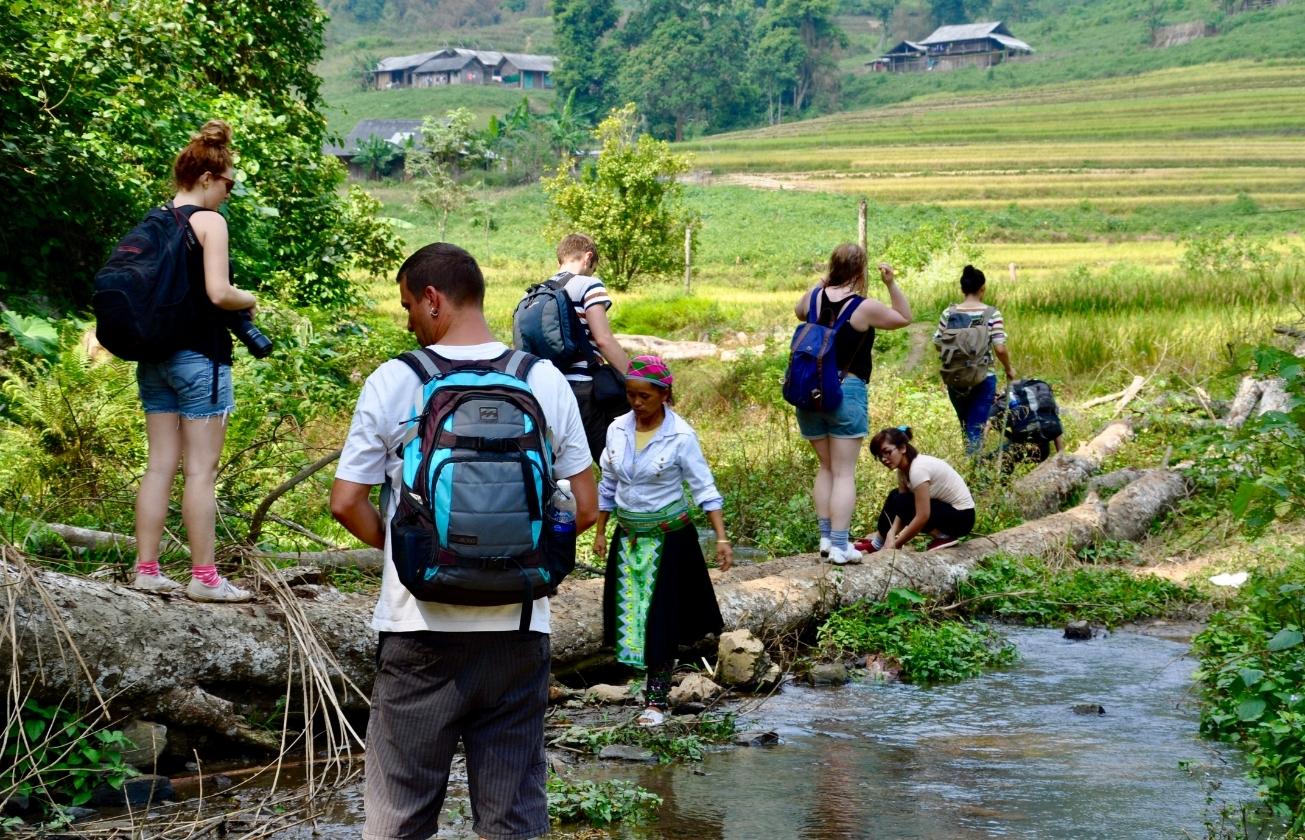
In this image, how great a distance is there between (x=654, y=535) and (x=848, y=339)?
2310 mm

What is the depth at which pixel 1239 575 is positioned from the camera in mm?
9367

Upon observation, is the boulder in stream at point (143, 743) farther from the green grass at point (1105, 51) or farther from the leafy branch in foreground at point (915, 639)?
the green grass at point (1105, 51)

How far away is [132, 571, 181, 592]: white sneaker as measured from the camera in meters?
5.61

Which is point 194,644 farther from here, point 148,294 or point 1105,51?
point 1105,51

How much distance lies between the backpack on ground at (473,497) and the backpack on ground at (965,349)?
8280mm

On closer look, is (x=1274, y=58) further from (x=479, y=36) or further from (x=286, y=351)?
(x=286, y=351)

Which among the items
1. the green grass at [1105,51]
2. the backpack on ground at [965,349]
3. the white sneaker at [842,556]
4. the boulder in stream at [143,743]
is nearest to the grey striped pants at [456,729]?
the boulder in stream at [143,743]

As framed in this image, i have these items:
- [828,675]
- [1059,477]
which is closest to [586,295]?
[828,675]

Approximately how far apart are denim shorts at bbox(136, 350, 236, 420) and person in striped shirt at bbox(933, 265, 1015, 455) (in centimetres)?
712

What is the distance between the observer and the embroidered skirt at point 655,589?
638 centimetres

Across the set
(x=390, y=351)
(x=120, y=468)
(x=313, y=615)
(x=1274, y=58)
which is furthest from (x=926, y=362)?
(x=1274, y=58)

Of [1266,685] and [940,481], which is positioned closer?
[1266,685]

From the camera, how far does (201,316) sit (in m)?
5.57

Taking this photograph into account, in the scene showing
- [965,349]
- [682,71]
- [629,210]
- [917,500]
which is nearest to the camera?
[917,500]
